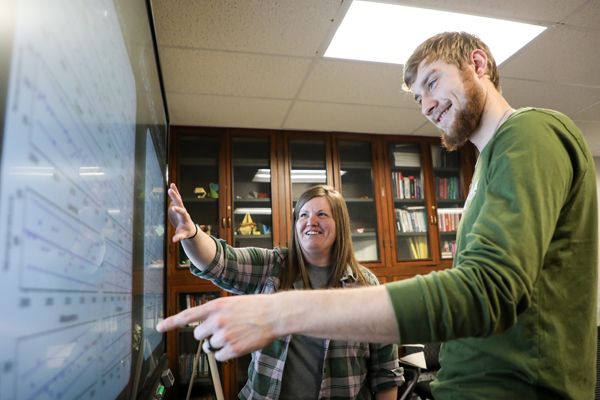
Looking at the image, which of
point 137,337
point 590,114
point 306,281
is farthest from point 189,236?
point 590,114

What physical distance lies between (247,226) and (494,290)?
2.72 meters

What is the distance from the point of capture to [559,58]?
89.6 inches

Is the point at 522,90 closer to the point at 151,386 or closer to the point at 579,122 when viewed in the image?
the point at 579,122

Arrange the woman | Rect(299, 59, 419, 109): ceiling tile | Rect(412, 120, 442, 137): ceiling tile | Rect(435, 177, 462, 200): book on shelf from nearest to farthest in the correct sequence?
the woman → Rect(299, 59, 419, 109): ceiling tile → Rect(412, 120, 442, 137): ceiling tile → Rect(435, 177, 462, 200): book on shelf

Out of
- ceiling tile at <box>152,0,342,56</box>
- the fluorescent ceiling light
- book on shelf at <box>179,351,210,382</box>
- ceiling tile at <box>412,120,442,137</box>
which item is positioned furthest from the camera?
ceiling tile at <box>412,120,442,137</box>

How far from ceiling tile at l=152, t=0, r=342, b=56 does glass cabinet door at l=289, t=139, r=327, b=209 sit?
1.31 meters

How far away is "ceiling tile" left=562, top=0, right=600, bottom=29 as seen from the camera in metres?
1.82

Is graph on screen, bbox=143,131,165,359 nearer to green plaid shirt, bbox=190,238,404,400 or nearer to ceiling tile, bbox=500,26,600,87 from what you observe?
green plaid shirt, bbox=190,238,404,400

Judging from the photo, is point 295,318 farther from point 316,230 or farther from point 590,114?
point 590,114

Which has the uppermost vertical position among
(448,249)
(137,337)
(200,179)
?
(200,179)

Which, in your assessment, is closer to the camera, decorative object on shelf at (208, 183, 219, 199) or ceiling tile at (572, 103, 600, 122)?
ceiling tile at (572, 103, 600, 122)

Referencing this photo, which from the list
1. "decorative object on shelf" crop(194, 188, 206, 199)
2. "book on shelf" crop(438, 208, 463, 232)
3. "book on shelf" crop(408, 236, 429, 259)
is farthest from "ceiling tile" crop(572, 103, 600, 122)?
"decorative object on shelf" crop(194, 188, 206, 199)

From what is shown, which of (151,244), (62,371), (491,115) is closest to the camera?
(62,371)

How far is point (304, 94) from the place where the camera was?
266 centimetres
